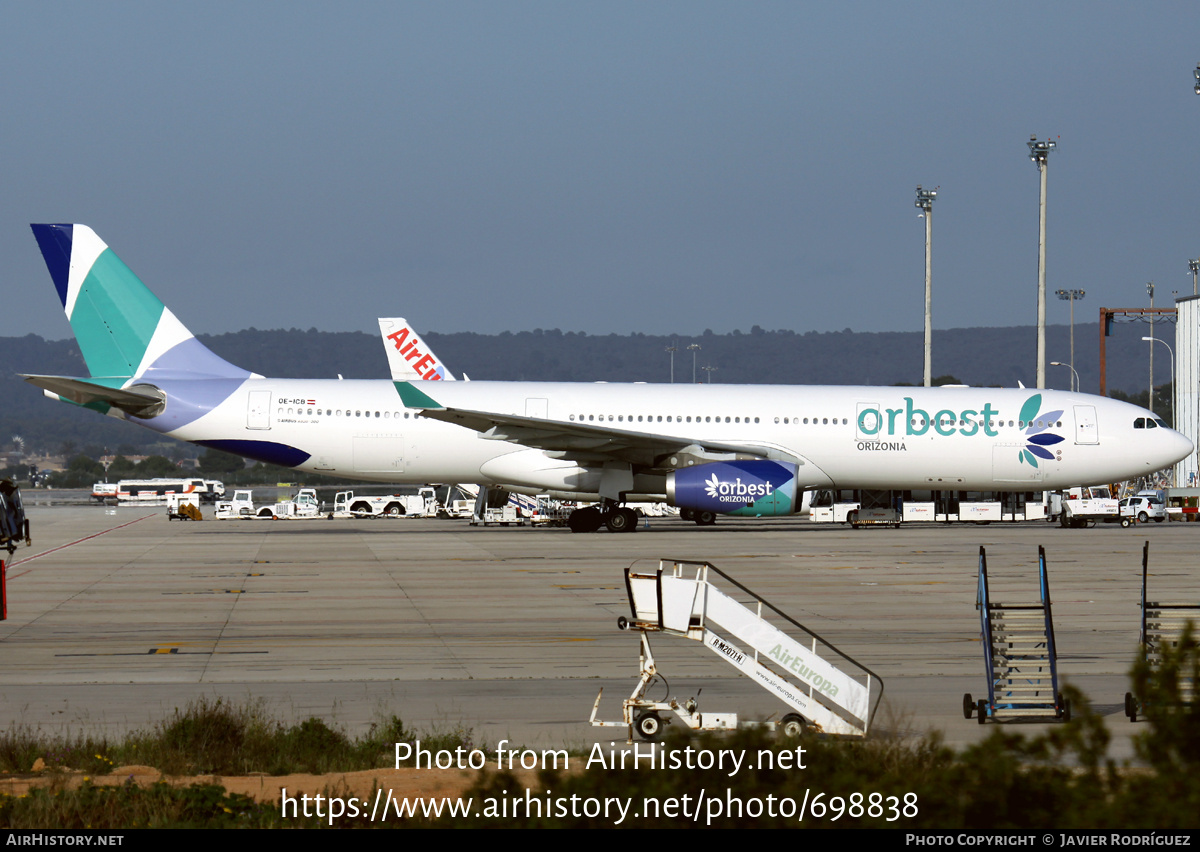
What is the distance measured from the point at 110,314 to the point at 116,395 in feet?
9.42

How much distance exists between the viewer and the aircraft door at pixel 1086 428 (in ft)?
117

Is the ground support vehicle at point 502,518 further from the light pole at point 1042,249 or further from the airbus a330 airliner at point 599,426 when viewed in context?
the light pole at point 1042,249

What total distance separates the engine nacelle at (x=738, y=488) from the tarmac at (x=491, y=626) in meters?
1.00

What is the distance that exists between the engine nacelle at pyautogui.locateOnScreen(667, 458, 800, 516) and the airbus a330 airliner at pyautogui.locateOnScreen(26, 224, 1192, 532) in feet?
5.10

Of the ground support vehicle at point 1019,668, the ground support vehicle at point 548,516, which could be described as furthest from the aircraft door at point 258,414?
the ground support vehicle at point 1019,668

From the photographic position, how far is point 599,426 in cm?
3534

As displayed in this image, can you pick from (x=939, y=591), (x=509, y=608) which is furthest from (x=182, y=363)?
(x=939, y=591)

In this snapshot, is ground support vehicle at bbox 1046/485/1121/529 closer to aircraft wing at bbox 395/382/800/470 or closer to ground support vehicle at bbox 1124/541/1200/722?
aircraft wing at bbox 395/382/800/470

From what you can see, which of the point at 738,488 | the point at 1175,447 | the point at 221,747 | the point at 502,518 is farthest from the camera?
the point at 502,518

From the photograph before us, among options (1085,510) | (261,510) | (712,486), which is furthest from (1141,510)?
(261,510)

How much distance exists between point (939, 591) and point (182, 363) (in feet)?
79.9

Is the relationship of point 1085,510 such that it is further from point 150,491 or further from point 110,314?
point 150,491

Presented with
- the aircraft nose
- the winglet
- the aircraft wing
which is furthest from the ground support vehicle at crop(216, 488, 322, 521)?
the aircraft nose

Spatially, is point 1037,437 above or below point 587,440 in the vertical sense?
above
